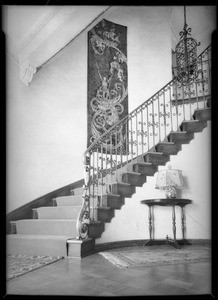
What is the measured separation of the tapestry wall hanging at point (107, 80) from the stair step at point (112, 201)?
164 cm

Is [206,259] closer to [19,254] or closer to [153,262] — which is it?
[153,262]

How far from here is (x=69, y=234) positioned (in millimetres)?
3895

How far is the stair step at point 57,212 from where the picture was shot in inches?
→ 171

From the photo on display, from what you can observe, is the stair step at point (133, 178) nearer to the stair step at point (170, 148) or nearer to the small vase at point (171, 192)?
the small vase at point (171, 192)

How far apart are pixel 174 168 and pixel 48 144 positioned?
84.9 inches

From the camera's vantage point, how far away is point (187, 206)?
15.4 ft

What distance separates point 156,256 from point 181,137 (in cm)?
205

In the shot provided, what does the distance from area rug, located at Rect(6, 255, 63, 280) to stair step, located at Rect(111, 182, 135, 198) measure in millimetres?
1498

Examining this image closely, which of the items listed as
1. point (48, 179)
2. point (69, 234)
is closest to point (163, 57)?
point (48, 179)

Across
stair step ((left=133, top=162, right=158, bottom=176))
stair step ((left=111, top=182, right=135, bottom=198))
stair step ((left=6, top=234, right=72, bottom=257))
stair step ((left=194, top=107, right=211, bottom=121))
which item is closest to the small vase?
stair step ((left=133, top=162, right=158, bottom=176))

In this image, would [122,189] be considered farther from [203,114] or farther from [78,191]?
[203,114]

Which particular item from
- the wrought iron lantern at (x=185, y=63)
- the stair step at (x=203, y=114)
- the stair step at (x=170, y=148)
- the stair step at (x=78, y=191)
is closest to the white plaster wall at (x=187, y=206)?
the stair step at (x=170, y=148)

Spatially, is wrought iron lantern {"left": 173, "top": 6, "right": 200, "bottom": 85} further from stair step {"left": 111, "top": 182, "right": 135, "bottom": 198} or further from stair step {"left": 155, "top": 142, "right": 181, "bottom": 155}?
stair step {"left": 111, "top": 182, "right": 135, "bottom": 198}
